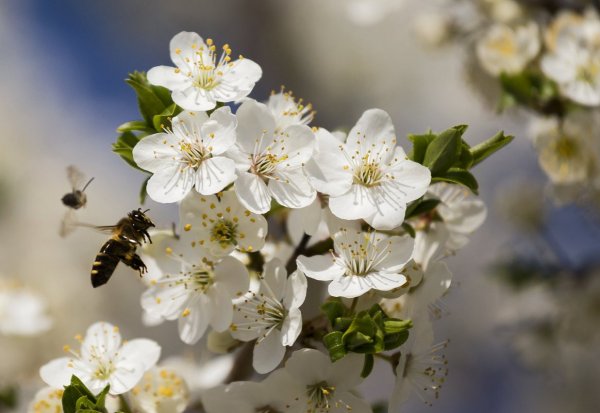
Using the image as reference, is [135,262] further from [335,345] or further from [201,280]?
[335,345]

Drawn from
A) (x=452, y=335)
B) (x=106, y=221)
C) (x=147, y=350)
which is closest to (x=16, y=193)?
(x=106, y=221)

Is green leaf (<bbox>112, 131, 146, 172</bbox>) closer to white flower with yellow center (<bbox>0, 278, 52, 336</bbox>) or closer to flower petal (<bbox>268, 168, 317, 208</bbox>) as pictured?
flower petal (<bbox>268, 168, 317, 208</bbox>)

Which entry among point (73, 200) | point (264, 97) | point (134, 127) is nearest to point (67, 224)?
point (73, 200)

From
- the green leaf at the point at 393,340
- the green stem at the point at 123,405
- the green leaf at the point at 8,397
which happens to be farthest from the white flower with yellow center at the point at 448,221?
the green leaf at the point at 8,397

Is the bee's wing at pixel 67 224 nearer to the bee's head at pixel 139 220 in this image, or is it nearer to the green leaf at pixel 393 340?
the bee's head at pixel 139 220

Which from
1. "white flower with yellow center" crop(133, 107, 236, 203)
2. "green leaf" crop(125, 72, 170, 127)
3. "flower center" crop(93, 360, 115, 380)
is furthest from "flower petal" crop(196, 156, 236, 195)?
"flower center" crop(93, 360, 115, 380)

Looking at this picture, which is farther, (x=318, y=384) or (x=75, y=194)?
(x=75, y=194)

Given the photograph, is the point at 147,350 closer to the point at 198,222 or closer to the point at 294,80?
the point at 198,222
